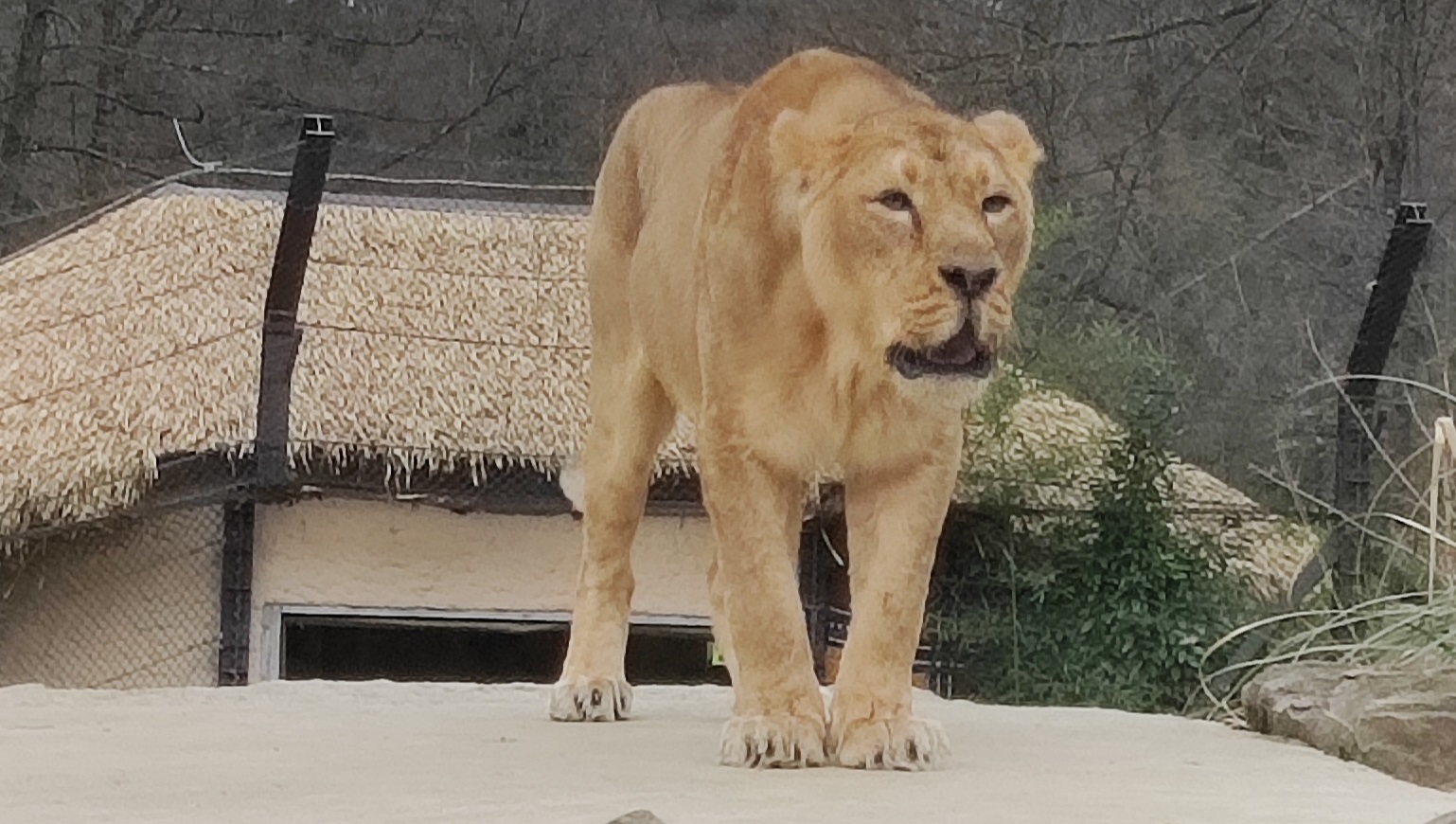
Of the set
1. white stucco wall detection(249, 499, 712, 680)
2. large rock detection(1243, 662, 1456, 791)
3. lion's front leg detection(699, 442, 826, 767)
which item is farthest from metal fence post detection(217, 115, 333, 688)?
large rock detection(1243, 662, 1456, 791)

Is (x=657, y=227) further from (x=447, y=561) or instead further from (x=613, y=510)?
(x=447, y=561)

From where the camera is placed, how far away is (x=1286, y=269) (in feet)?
31.9

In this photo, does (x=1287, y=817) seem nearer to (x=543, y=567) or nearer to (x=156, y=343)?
(x=543, y=567)

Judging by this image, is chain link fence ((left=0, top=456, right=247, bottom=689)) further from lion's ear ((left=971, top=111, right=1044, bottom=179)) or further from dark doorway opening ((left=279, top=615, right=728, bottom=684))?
lion's ear ((left=971, top=111, right=1044, bottom=179))

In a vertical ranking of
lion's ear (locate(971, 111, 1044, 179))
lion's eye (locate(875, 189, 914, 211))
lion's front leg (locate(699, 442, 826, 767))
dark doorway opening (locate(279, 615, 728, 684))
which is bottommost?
dark doorway opening (locate(279, 615, 728, 684))

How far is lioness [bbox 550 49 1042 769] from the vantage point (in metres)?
2.93

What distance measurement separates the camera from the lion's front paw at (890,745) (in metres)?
3.04

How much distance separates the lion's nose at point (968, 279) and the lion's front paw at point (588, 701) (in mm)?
1299

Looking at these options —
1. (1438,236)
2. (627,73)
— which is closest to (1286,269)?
(1438,236)

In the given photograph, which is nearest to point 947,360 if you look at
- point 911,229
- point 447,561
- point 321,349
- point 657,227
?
point 911,229

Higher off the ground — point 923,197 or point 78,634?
point 923,197

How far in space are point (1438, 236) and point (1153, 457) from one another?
3377mm

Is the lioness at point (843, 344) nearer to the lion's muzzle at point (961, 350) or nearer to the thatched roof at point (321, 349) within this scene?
the lion's muzzle at point (961, 350)

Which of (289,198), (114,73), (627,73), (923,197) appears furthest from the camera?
(114,73)
